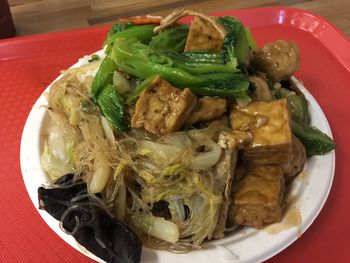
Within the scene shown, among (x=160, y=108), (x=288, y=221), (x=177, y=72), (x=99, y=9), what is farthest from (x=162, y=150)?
(x=99, y=9)

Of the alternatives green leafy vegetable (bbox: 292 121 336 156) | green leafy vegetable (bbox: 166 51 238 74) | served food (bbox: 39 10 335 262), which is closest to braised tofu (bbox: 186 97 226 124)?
served food (bbox: 39 10 335 262)

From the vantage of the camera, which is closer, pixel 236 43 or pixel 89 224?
pixel 89 224

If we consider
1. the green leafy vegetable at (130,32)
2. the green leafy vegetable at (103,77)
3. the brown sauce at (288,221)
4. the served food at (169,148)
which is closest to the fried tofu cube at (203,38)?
the served food at (169,148)

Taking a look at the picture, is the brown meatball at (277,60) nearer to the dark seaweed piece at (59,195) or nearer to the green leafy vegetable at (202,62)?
the green leafy vegetable at (202,62)

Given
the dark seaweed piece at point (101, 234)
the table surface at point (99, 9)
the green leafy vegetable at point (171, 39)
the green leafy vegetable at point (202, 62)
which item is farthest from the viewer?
the table surface at point (99, 9)

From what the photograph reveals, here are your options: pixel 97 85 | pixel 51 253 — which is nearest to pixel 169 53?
pixel 97 85

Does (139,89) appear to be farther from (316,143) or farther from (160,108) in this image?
(316,143)
